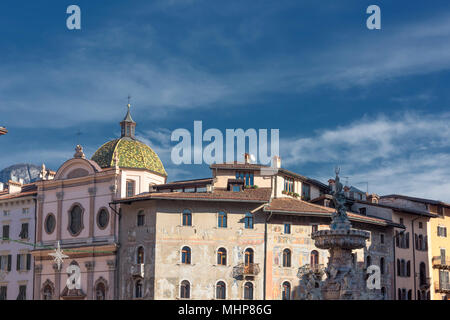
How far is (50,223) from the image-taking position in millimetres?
64188

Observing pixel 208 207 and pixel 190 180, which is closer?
pixel 208 207

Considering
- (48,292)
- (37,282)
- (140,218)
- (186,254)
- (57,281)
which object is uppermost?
(140,218)

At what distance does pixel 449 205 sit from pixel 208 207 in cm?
2409

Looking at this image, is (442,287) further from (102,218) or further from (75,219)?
(75,219)

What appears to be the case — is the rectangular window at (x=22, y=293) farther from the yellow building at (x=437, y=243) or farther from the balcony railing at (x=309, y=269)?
the yellow building at (x=437, y=243)

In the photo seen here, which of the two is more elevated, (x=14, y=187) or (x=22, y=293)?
(x=14, y=187)

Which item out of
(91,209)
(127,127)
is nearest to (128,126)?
(127,127)

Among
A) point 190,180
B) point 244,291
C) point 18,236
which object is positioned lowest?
point 244,291

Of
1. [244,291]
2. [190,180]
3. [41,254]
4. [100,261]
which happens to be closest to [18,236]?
[41,254]

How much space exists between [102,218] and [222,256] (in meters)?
10.5

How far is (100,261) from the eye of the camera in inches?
2346

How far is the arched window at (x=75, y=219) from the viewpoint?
62.1 m
